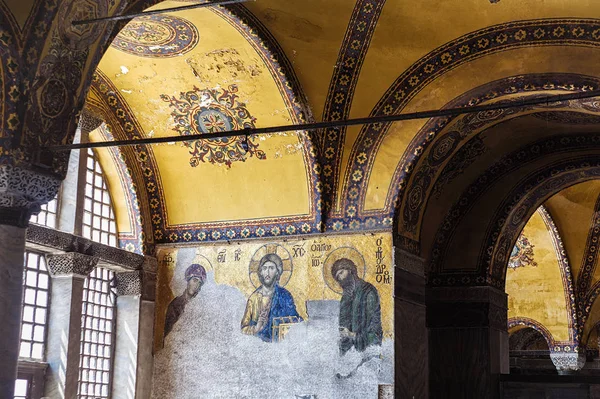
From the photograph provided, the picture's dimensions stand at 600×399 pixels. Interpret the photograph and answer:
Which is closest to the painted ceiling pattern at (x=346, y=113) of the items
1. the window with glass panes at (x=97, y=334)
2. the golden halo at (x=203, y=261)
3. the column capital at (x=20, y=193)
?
the golden halo at (x=203, y=261)

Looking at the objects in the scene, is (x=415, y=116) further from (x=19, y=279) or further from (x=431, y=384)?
(x=431, y=384)

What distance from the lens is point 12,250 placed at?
813cm

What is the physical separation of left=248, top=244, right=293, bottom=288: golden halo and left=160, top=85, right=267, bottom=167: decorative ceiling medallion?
4.42 feet

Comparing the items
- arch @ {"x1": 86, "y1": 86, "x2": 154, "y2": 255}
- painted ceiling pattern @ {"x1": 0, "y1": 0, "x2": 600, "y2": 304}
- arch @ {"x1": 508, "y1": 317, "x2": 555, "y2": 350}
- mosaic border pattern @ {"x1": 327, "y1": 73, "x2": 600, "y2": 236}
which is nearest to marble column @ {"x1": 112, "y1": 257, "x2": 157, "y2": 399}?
arch @ {"x1": 86, "y1": 86, "x2": 154, "y2": 255}

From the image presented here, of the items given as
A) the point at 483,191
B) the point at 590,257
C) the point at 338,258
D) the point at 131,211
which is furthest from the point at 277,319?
the point at 590,257

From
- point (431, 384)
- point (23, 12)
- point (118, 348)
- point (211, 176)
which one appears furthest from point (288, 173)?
point (23, 12)

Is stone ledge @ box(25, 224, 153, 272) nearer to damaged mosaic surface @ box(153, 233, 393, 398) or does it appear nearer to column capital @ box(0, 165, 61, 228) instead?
damaged mosaic surface @ box(153, 233, 393, 398)

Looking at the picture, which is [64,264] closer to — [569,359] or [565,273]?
[565,273]

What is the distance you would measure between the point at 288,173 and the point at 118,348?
3.63m

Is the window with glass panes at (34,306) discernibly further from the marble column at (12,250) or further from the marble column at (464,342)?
the marble column at (464,342)

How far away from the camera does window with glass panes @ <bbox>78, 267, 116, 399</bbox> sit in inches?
519

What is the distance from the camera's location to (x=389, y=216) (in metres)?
13.0

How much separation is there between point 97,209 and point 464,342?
21.6ft

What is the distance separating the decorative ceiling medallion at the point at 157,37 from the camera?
1146 centimetres
